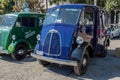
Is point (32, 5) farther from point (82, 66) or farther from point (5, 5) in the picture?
point (82, 66)

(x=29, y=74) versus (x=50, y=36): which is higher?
(x=50, y=36)

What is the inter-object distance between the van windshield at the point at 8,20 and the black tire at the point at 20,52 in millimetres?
1117

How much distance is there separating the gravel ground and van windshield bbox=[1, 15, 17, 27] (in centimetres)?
172

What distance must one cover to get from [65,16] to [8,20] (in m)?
3.69

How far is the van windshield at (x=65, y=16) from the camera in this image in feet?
30.2

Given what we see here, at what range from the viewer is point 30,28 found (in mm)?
12312

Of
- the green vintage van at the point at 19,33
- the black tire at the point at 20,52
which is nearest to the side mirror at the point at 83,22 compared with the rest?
the green vintage van at the point at 19,33

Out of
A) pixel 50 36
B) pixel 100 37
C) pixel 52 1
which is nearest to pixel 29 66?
pixel 50 36

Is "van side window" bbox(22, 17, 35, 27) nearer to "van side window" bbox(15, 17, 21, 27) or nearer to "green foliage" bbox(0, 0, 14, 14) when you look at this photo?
"van side window" bbox(15, 17, 21, 27)

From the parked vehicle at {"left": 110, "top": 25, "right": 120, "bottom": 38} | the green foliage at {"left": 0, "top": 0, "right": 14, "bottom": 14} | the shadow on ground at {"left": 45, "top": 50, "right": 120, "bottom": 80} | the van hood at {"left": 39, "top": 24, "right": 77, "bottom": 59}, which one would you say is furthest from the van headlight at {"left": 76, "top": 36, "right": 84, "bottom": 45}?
the green foliage at {"left": 0, "top": 0, "right": 14, "bottom": 14}

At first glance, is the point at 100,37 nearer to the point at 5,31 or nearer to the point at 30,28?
the point at 30,28

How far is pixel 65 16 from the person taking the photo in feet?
30.7

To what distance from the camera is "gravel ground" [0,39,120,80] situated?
8.72 m

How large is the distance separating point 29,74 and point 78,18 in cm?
270
